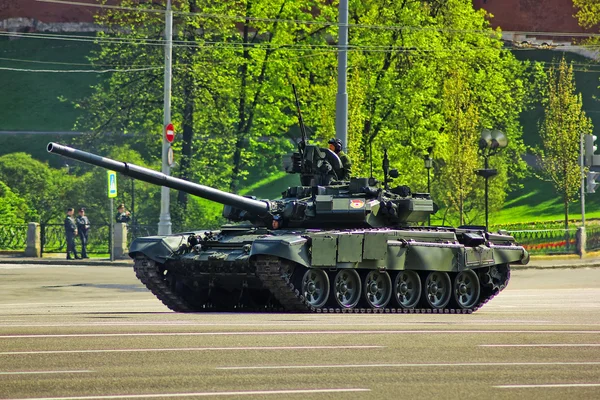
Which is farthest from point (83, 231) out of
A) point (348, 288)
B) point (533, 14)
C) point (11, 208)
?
point (533, 14)

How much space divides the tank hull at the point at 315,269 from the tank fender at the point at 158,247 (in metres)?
0.02

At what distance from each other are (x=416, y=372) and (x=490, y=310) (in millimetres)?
11166

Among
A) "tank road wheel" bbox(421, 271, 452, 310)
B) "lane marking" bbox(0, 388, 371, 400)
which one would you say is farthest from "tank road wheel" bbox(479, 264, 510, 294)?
"lane marking" bbox(0, 388, 371, 400)

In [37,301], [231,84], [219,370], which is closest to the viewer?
[219,370]

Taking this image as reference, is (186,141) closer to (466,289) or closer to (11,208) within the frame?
(11,208)

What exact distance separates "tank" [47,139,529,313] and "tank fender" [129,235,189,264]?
0.02 meters

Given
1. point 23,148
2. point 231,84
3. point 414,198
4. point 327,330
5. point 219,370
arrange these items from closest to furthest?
1. point 219,370
2. point 327,330
3. point 414,198
4. point 231,84
5. point 23,148

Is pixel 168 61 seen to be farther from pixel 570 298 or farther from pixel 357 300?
pixel 357 300

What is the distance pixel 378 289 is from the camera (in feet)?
66.6

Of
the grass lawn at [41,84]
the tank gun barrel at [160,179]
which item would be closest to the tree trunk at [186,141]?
the tank gun barrel at [160,179]

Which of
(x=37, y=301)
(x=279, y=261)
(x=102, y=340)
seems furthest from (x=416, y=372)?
(x=37, y=301)

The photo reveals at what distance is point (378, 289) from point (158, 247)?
3.57m

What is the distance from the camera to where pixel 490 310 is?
864 inches

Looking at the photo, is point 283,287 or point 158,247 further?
point 158,247
